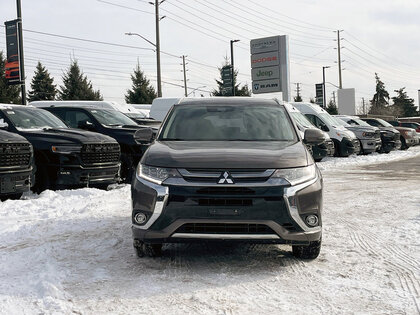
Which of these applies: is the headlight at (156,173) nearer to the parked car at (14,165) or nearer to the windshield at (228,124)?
the windshield at (228,124)

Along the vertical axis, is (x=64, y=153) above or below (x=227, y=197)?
above

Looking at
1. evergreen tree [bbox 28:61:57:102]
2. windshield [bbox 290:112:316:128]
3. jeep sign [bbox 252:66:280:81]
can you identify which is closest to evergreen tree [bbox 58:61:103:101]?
evergreen tree [bbox 28:61:57:102]

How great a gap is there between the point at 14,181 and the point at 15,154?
45 cm

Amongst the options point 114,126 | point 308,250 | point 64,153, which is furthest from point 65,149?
point 308,250

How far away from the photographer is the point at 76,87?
59.0 meters

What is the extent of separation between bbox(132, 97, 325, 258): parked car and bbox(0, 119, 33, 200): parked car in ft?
13.9

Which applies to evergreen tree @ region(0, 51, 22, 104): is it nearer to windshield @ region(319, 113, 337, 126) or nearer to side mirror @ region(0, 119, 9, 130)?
windshield @ region(319, 113, 337, 126)

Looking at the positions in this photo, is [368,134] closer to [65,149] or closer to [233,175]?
[65,149]

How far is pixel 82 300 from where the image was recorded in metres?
3.89

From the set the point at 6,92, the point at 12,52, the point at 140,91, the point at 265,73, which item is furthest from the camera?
the point at 140,91

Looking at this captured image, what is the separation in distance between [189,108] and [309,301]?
9.77 ft

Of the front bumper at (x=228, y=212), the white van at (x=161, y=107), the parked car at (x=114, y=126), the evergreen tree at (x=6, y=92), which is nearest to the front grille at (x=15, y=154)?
the parked car at (x=114, y=126)

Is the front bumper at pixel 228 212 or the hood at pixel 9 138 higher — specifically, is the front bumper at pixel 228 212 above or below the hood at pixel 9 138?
below

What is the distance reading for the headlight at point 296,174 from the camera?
14.9 ft
